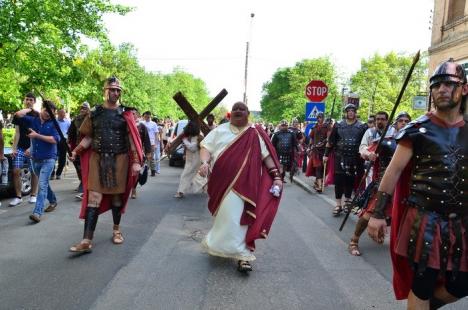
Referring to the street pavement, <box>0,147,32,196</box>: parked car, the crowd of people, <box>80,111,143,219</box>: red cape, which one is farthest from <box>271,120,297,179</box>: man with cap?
<box>80,111,143,219</box>: red cape

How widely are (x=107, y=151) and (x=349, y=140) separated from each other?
429cm

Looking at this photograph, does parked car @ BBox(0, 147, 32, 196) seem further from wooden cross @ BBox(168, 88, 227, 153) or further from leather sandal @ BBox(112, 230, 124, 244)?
leather sandal @ BBox(112, 230, 124, 244)

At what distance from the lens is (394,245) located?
310 cm

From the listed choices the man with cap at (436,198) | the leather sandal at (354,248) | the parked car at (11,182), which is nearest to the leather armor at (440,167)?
the man with cap at (436,198)

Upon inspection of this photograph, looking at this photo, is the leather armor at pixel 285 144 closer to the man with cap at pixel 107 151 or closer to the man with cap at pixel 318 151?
the man with cap at pixel 318 151

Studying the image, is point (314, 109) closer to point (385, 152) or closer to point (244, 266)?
point (385, 152)

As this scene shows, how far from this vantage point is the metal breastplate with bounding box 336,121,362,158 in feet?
26.7

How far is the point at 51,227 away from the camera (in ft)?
22.1

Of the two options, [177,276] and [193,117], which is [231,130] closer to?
[177,276]

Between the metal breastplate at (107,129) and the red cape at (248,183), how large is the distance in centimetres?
135

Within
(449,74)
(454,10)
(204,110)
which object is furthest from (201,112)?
(454,10)

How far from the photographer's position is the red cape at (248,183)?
5.16 meters

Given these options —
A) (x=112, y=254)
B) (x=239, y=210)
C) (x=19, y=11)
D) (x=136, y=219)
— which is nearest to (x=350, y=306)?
(x=239, y=210)

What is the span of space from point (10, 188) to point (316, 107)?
346 inches
